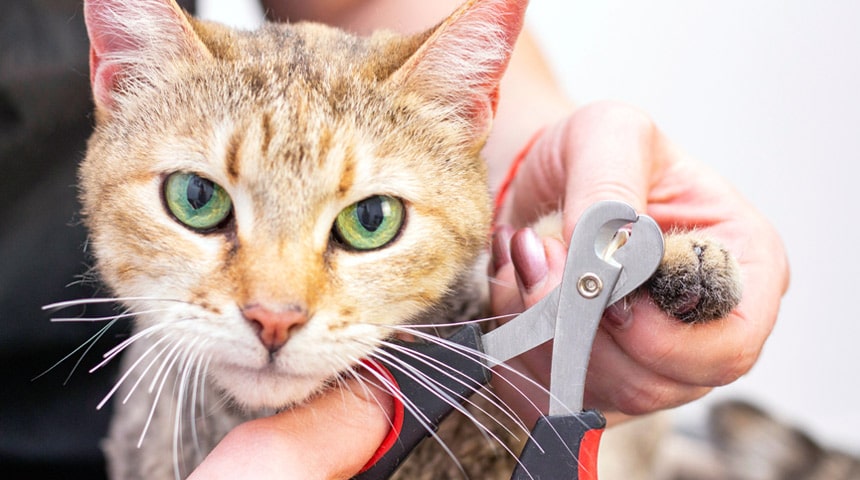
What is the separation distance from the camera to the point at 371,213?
2.63 feet

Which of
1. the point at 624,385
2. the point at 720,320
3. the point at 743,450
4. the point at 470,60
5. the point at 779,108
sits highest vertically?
the point at 470,60

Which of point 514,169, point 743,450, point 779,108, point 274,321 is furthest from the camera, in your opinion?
point 779,108

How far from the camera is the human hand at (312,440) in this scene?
0.71m

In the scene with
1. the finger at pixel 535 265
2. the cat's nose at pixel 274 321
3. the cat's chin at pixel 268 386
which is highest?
the cat's nose at pixel 274 321

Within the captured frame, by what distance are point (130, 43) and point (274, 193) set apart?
0.32 meters

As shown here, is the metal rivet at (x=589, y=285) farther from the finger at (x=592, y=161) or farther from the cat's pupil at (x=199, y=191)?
the cat's pupil at (x=199, y=191)

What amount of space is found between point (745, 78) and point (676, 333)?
1482 mm

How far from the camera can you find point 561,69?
2131mm

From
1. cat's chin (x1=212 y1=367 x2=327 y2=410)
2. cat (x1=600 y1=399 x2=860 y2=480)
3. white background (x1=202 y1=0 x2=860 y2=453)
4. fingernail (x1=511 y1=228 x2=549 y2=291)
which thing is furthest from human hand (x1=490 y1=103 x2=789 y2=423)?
white background (x1=202 y1=0 x2=860 y2=453)

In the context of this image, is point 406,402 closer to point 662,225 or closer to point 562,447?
point 562,447

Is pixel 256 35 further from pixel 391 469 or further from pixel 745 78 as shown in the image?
pixel 745 78

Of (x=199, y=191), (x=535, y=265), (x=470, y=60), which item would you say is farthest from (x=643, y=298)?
(x=199, y=191)

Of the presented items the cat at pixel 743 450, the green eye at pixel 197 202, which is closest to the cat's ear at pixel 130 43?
the green eye at pixel 197 202

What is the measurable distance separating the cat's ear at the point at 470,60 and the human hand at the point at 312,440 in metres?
0.35
